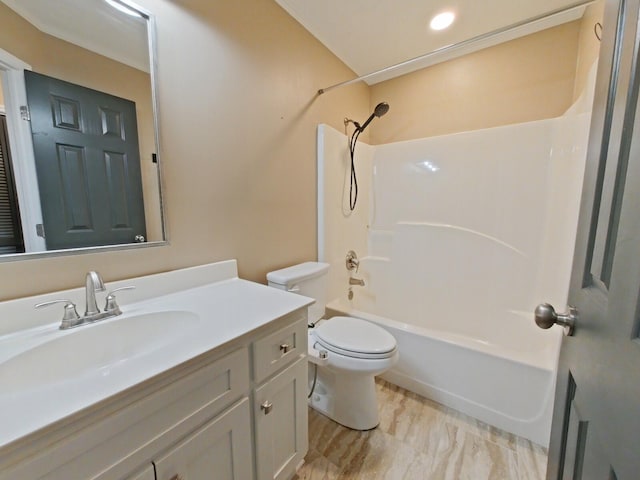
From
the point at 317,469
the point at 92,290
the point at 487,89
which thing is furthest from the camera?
the point at 487,89

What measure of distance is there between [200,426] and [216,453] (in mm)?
128

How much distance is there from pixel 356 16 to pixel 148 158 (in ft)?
4.89

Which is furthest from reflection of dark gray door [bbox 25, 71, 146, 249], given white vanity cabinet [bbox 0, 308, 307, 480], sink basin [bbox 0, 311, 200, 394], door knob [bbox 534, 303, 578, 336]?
door knob [bbox 534, 303, 578, 336]

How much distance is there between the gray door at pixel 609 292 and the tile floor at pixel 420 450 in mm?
762

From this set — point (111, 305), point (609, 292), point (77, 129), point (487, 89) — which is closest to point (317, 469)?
point (111, 305)

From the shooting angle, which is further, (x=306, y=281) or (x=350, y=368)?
(x=306, y=281)

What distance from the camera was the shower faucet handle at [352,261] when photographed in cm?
224

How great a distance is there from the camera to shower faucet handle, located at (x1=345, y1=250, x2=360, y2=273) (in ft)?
7.34

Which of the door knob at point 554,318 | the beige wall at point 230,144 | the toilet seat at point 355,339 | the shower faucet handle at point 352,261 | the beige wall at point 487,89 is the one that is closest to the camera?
the door knob at point 554,318

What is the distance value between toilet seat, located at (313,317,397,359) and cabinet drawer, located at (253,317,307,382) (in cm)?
32

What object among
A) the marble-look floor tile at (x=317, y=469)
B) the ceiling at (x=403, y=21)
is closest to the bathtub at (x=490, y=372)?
the marble-look floor tile at (x=317, y=469)

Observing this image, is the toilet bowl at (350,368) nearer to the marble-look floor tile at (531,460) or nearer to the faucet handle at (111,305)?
the marble-look floor tile at (531,460)

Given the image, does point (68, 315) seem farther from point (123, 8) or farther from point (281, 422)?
point (123, 8)

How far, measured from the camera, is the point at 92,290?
820 millimetres
